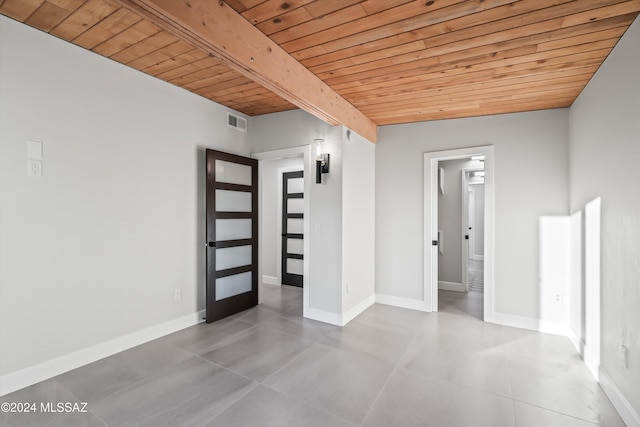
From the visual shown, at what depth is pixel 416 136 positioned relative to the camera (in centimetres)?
421

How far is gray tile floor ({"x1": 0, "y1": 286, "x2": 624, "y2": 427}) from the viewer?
77.8 inches

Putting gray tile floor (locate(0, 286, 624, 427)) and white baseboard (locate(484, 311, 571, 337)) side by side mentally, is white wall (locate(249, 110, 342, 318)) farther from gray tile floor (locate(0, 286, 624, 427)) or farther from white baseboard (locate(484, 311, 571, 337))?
white baseboard (locate(484, 311, 571, 337))

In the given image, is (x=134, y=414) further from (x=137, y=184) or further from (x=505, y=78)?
(x=505, y=78)

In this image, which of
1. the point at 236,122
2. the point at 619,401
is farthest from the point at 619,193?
the point at 236,122

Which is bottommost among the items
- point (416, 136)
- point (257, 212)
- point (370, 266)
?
point (370, 266)

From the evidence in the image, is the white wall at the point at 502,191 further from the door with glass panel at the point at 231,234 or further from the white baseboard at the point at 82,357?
the white baseboard at the point at 82,357

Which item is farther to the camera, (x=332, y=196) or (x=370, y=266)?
(x=370, y=266)

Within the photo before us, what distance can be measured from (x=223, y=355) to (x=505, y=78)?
3663 mm

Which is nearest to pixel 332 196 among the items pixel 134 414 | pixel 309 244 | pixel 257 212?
pixel 309 244

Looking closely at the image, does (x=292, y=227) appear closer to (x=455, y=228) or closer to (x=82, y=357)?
(x=455, y=228)

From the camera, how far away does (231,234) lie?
13.0ft

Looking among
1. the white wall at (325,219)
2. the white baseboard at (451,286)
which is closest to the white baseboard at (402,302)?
the white wall at (325,219)

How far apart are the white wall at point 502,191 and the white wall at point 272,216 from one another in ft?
6.99

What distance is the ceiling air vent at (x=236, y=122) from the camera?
13.2 feet
